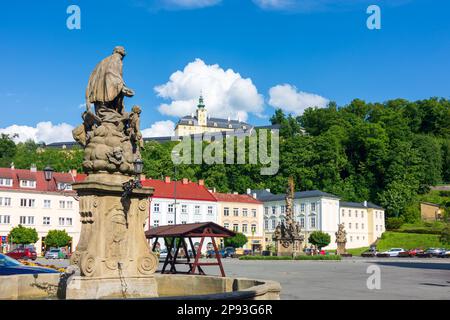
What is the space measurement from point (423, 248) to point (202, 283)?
6500cm

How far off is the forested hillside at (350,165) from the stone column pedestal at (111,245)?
272 ft

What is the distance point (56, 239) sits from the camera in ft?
202

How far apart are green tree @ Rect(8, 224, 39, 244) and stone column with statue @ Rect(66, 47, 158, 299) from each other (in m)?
51.2

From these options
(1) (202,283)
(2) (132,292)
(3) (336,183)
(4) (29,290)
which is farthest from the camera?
(3) (336,183)

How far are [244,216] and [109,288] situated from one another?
3024 inches

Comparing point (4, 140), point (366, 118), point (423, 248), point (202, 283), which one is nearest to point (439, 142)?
point (366, 118)

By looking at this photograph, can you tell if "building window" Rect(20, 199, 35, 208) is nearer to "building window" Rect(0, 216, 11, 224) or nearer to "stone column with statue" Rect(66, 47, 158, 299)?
"building window" Rect(0, 216, 11, 224)

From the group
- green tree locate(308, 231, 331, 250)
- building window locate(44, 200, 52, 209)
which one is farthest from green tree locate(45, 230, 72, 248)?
green tree locate(308, 231, 331, 250)

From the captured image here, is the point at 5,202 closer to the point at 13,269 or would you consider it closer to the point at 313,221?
the point at 313,221

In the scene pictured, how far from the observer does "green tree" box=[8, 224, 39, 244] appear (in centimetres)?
5841

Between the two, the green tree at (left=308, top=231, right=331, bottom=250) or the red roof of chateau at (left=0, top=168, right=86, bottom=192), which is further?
the green tree at (left=308, top=231, right=331, bottom=250)

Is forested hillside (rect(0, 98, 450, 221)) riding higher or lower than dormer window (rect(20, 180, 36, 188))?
higher

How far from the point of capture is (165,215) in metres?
78.9
